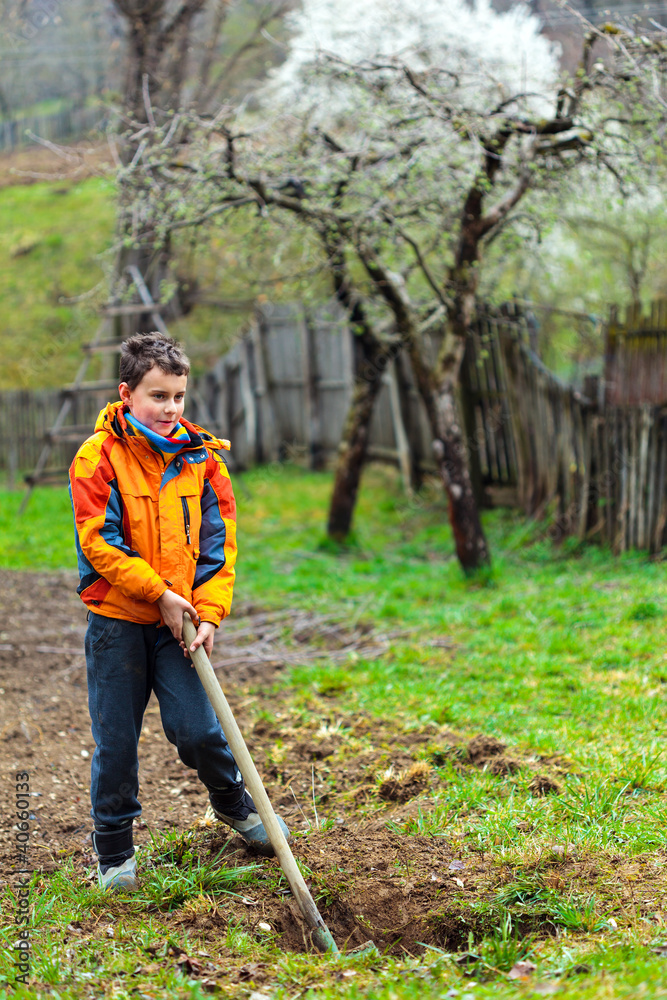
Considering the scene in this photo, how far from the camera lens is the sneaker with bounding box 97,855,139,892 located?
276cm

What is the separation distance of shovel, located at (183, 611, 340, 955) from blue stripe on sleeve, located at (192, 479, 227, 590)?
10.8 inches

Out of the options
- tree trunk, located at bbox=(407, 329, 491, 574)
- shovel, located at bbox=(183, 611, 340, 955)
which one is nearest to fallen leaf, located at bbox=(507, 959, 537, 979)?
shovel, located at bbox=(183, 611, 340, 955)

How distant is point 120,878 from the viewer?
2773 millimetres

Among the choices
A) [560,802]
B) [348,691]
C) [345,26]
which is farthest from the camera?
[345,26]

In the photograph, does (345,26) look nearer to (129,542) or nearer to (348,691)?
(348,691)

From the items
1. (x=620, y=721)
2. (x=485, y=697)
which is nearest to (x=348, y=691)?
(x=485, y=697)

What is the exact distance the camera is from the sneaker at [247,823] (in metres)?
2.98

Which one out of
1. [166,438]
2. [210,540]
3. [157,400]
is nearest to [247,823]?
[210,540]

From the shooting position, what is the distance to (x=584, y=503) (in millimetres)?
7105

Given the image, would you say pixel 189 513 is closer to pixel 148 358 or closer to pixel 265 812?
pixel 148 358

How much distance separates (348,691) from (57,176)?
466 centimetres

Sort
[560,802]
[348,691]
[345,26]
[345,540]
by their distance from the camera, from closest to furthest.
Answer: [560,802]
[348,691]
[345,540]
[345,26]

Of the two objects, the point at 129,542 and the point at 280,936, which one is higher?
the point at 129,542

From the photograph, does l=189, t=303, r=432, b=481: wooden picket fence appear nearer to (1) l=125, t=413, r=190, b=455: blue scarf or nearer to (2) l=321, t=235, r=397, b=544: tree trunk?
(2) l=321, t=235, r=397, b=544: tree trunk
